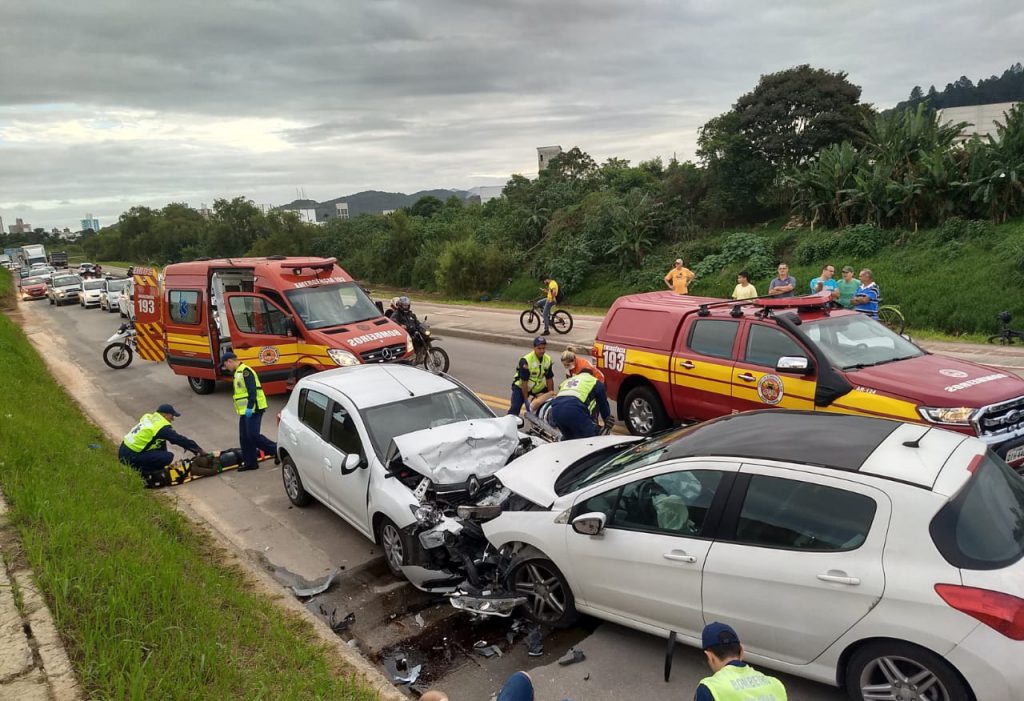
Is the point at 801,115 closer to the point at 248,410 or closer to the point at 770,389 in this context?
the point at 770,389

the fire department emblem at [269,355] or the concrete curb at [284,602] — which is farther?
the fire department emblem at [269,355]

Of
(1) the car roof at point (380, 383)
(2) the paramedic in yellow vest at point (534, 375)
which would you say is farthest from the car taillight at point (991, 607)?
(2) the paramedic in yellow vest at point (534, 375)

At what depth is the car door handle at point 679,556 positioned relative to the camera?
427cm

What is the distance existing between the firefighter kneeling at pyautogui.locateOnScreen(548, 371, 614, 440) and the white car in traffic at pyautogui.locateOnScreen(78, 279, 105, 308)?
3527 centimetres

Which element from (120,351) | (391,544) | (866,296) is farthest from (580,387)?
(120,351)

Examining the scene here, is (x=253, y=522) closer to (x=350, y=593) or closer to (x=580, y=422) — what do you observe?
(x=350, y=593)

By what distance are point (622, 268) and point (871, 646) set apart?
25.3 metres

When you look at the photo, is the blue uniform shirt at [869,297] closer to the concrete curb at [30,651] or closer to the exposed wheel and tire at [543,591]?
the exposed wheel and tire at [543,591]

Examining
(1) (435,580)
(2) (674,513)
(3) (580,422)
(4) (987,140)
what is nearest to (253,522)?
(1) (435,580)

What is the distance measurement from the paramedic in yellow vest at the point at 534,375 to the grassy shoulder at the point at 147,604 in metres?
4.01

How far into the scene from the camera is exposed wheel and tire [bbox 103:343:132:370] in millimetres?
18500

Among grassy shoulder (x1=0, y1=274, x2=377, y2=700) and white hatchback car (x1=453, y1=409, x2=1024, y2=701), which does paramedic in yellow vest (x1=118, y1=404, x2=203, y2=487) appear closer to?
grassy shoulder (x1=0, y1=274, x2=377, y2=700)

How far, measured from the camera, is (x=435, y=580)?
571 centimetres

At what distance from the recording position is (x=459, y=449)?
20.7ft
